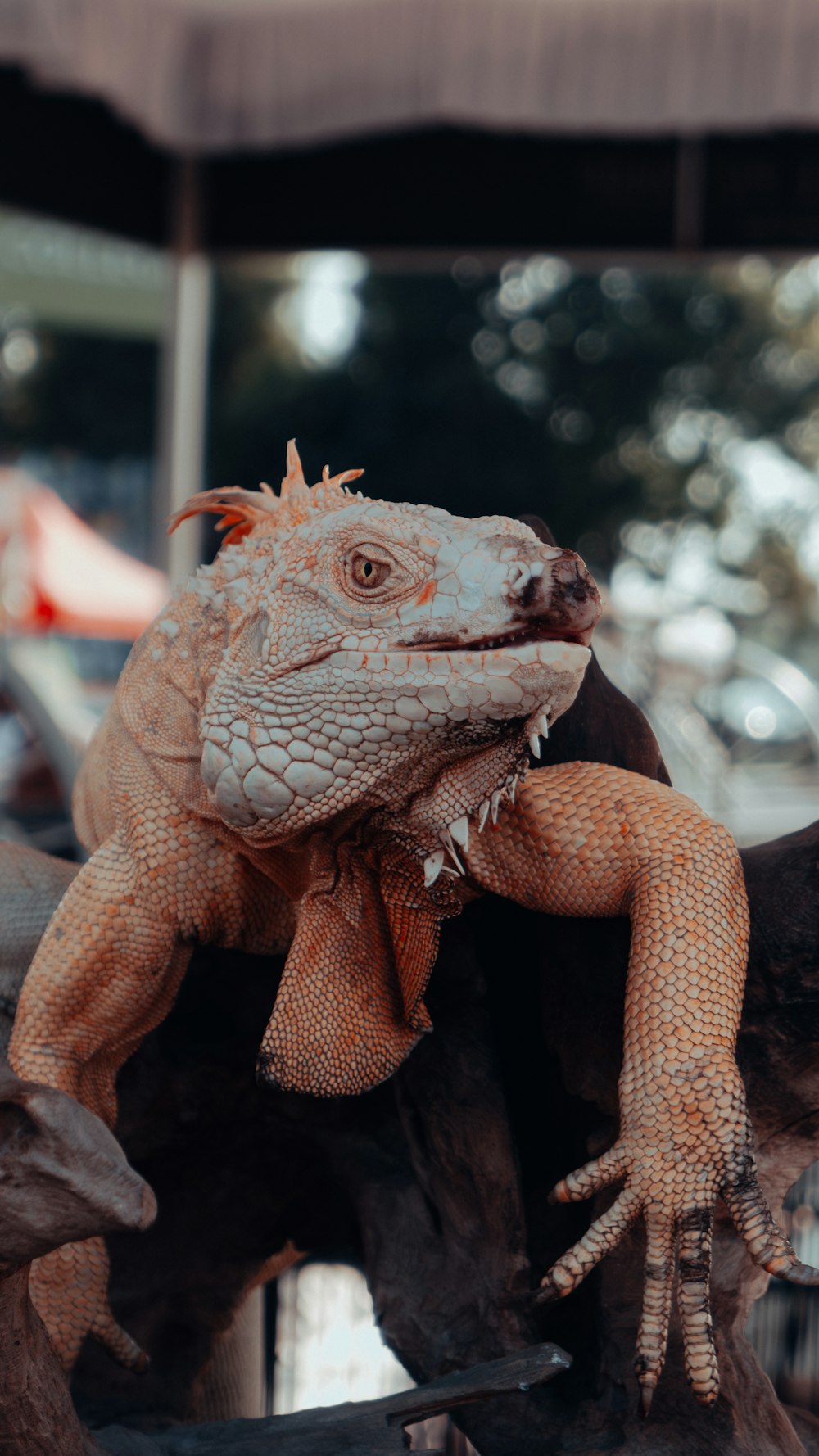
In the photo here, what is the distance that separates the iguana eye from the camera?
1.56 m

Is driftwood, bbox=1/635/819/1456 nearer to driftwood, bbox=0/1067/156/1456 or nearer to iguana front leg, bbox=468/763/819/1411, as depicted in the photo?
iguana front leg, bbox=468/763/819/1411

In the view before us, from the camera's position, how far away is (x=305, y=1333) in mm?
3268

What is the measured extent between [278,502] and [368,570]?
16.7 inches

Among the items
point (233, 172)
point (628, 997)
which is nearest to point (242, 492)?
point (628, 997)

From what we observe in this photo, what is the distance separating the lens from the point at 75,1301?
190 cm

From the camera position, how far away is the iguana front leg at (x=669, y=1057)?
159cm

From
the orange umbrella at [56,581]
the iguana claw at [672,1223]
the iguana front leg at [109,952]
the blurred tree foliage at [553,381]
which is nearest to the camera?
the iguana claw at [672,1223]

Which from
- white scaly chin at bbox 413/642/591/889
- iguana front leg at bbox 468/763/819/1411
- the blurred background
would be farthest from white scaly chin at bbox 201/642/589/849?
the blurred background

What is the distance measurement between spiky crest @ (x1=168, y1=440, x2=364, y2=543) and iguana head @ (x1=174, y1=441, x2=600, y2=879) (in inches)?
4.5

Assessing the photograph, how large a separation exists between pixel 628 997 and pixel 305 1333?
199cm

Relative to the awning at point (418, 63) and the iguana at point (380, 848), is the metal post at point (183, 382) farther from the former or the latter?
the iguana at point (380, 848)

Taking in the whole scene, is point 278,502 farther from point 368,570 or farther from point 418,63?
point 418,63

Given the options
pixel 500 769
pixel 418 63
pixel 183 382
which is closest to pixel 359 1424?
pixel 500 769

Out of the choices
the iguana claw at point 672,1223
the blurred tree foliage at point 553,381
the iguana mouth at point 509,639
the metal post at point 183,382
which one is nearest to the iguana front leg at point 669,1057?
the iguana claw at point 672,1223
